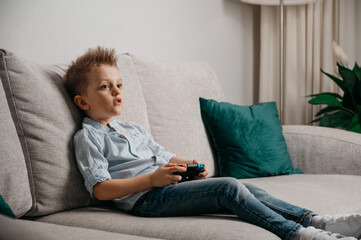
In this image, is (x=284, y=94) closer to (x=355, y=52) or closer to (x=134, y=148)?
(x=355, y=52)

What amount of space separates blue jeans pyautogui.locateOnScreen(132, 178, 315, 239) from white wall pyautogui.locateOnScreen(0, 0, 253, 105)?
83cm

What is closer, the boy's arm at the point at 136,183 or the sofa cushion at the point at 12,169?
the sofa cushion at the point at 12,169

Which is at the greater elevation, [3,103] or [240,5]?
[240,5]

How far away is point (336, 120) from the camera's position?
275 cm

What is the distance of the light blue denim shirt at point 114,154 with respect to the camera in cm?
136

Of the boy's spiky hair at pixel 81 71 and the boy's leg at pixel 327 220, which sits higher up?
the boy's spiky hair at pixel 81 71

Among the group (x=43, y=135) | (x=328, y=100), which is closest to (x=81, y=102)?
(x=43, y=135)

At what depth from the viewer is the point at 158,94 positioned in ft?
6.27

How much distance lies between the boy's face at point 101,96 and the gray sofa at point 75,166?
5 cm

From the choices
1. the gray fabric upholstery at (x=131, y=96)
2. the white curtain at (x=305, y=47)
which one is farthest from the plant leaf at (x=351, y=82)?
the gray fabric upholstery at (x=131, y=96)

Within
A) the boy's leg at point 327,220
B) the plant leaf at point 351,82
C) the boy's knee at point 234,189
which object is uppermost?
the plant leaf at point 351,82

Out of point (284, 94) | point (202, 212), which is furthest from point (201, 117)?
point (284, 94)

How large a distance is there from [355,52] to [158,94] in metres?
1.74

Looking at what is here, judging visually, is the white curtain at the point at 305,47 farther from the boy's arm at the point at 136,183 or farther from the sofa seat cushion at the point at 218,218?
the boy's arm at the point at 136,183
